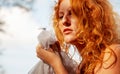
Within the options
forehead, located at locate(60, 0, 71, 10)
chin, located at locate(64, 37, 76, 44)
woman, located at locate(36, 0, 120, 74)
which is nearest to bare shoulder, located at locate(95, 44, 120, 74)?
woman, located at locate(36, 0, 120, 74)

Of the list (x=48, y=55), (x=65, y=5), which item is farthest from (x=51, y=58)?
(x=65, y=5)

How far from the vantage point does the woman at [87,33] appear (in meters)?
2.17

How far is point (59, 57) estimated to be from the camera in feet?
7.53

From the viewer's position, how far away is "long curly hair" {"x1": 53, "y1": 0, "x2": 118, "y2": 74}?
221 cm

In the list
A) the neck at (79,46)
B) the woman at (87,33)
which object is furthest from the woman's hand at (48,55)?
the neck at (79,46)

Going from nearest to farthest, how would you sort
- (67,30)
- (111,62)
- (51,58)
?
1. (111,62)
2. (67,30)
3. (51,58)

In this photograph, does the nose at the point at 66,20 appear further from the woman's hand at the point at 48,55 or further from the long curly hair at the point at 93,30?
the woman's hand at the point at 48,55

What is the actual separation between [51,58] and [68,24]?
22 cm

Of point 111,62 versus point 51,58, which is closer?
point 111,62

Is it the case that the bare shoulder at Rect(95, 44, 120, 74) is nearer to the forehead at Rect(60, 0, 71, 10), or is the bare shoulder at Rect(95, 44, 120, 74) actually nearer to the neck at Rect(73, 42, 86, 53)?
the neck at Rect(73, 42, 86, 53)

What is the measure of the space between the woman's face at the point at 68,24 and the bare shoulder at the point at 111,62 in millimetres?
187

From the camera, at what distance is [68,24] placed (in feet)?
7.18

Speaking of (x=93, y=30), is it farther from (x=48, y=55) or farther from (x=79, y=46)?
(x=48, y=55)

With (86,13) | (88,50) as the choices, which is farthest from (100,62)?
(86,13)
